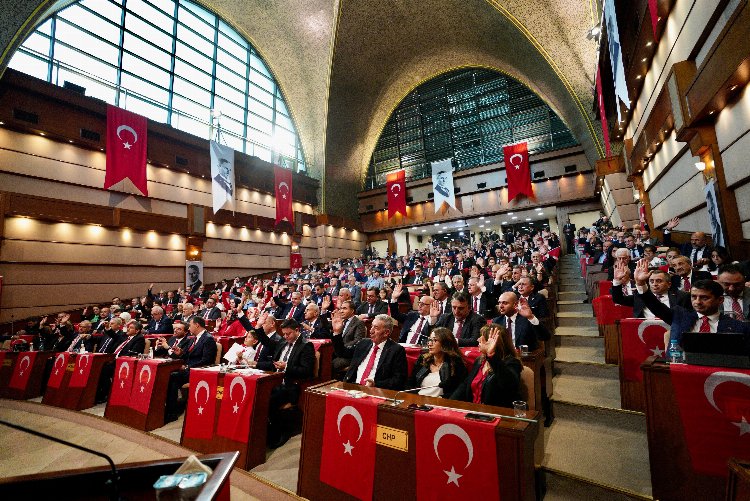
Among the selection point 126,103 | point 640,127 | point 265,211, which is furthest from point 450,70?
point 126,103

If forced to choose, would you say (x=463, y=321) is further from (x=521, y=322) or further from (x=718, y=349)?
(x=718, y=349)

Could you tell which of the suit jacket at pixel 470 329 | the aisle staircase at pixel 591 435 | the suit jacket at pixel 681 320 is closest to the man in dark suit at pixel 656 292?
the suit jacket at pixel 681 320

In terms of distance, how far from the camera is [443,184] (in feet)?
54.2

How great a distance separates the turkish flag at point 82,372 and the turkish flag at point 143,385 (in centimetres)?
127

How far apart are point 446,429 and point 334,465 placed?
0.80m

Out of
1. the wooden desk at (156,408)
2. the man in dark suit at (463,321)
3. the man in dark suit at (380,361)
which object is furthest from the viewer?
the wooden desk at (156,408)

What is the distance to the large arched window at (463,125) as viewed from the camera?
657 inches

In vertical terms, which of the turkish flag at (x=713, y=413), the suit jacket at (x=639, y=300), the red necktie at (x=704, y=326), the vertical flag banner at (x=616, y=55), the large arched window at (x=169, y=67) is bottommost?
the turkish flag at (x=713, y=413)

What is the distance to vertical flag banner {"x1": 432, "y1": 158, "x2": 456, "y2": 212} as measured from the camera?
1636 centimetres

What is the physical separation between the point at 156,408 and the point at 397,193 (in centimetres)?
1557

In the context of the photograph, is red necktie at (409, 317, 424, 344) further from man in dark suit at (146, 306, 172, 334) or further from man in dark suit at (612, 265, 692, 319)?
man in dark suit at (146, 306, 172, 334)

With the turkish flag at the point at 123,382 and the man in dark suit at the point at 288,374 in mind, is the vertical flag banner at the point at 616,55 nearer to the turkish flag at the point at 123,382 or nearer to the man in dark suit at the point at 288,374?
the man in dark suit at the point at 288,374

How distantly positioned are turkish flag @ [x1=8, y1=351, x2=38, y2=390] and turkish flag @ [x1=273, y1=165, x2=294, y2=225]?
397 inches

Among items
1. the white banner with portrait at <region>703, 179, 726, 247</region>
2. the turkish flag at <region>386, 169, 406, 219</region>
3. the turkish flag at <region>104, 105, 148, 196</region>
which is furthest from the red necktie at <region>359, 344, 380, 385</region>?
the turkish flag at <region>386, 169, 406, 219</region>
